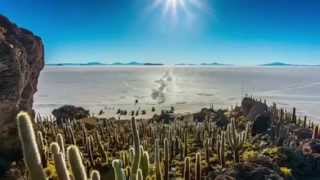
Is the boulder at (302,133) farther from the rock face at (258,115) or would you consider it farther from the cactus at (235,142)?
the cactus at (235,142)

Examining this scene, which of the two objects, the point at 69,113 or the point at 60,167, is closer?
the point at 60,167

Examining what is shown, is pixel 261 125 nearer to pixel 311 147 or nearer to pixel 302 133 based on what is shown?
pixel 302 133

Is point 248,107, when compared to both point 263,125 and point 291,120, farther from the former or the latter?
point 263,125

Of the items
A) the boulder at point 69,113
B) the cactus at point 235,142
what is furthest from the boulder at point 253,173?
the boulder at point 69,113

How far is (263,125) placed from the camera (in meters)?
31.2

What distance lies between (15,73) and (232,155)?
11.1 metres

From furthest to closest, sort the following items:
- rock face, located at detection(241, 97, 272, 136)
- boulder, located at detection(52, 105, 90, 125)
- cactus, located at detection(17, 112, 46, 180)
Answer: boulder, located at detection(52, 105, 90, 125), rock face, located at detection(241, 97, 272, 136), cactus, located at detection(17, 112, 46, 180)

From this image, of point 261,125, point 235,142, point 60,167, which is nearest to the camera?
point 60,167

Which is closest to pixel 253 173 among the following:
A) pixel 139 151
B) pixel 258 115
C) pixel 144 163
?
pixel 144 163

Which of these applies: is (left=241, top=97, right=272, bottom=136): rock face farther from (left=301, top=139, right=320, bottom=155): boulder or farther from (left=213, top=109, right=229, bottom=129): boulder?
(left=301, top=139, right=320, bottom=155): boulder

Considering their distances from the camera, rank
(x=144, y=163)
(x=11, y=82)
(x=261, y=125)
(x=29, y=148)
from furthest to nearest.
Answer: (x=261, y=125) < (x=11, y=82) < (x=144, y=163) < (x=29, y=148)

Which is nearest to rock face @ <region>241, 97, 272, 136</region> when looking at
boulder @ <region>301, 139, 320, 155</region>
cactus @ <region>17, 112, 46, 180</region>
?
boulder @ <region>301, 139, 320, 155</region>

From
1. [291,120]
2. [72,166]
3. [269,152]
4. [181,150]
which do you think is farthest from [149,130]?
[72,166]

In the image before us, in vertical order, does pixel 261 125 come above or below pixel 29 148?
below
